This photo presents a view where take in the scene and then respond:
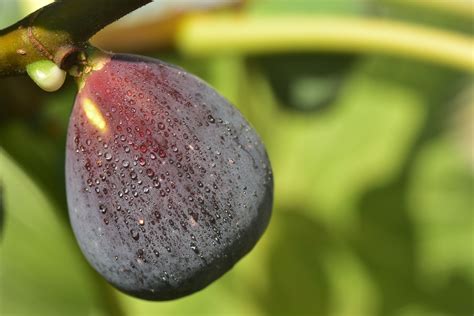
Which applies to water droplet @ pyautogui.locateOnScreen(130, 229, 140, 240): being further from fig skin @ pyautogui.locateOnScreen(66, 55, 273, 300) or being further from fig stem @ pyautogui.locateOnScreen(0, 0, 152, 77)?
fig stem @ pyautogui.locateOnScreen(0, 0, 152, 77)

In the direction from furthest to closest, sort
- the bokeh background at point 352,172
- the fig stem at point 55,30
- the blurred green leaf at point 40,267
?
the bokeh background at point 352,172 → the blurred green leaf at point 40,267 → the fig stem at point 55,30

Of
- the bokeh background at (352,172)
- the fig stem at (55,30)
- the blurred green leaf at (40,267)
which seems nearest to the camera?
the fig stem at (55,30)

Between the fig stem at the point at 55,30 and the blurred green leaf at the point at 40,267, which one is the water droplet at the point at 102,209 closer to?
the fig stem at the point at 55,30

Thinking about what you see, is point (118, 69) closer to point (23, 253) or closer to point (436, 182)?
point (23, 253)

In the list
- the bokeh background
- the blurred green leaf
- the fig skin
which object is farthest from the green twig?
the fig skin

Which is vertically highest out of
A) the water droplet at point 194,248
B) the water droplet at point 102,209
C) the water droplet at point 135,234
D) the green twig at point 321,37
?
the green twig at point 321,37

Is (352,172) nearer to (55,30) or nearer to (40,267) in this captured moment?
(40,267)

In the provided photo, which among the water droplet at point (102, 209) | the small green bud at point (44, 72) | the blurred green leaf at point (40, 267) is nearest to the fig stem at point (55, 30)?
the small green bud at point (44, 72)
